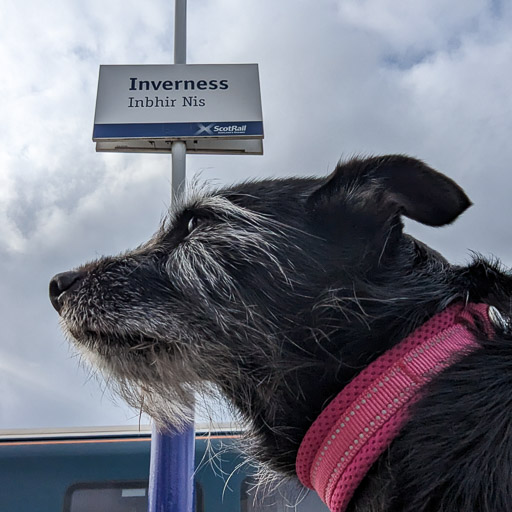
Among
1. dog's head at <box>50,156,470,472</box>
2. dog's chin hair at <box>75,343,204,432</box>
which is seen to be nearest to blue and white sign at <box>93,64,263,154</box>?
dog's head at <box>50,156,470,472</box>

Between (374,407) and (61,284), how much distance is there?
3.69 feet

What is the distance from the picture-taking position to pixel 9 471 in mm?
4473

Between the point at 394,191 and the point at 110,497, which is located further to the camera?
the point at 110,497

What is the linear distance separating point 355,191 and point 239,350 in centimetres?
61

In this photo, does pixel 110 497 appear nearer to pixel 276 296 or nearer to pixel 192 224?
pixel 192 224

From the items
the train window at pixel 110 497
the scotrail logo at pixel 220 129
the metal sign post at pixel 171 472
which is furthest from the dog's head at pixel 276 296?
the train window at pixel 110 497

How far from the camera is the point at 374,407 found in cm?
126

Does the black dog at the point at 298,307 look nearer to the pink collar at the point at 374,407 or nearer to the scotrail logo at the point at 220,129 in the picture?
the pink collar at the point at 374,407

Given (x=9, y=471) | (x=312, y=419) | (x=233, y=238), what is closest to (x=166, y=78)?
(x=233, y=238)

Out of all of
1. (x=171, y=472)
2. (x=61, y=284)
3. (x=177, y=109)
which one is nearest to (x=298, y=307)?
(x=61, y=284)

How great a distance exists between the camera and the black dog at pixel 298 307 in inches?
50.6

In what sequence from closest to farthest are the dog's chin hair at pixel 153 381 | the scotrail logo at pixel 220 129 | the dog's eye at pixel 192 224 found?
the dog's chin hair at pixel 153 381
the dog's eye at pixel 192 224
the scotrail logo at pixel 220 129

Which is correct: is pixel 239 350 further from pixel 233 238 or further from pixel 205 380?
pixel 233 238

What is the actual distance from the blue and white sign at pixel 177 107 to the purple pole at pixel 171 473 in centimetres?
202
